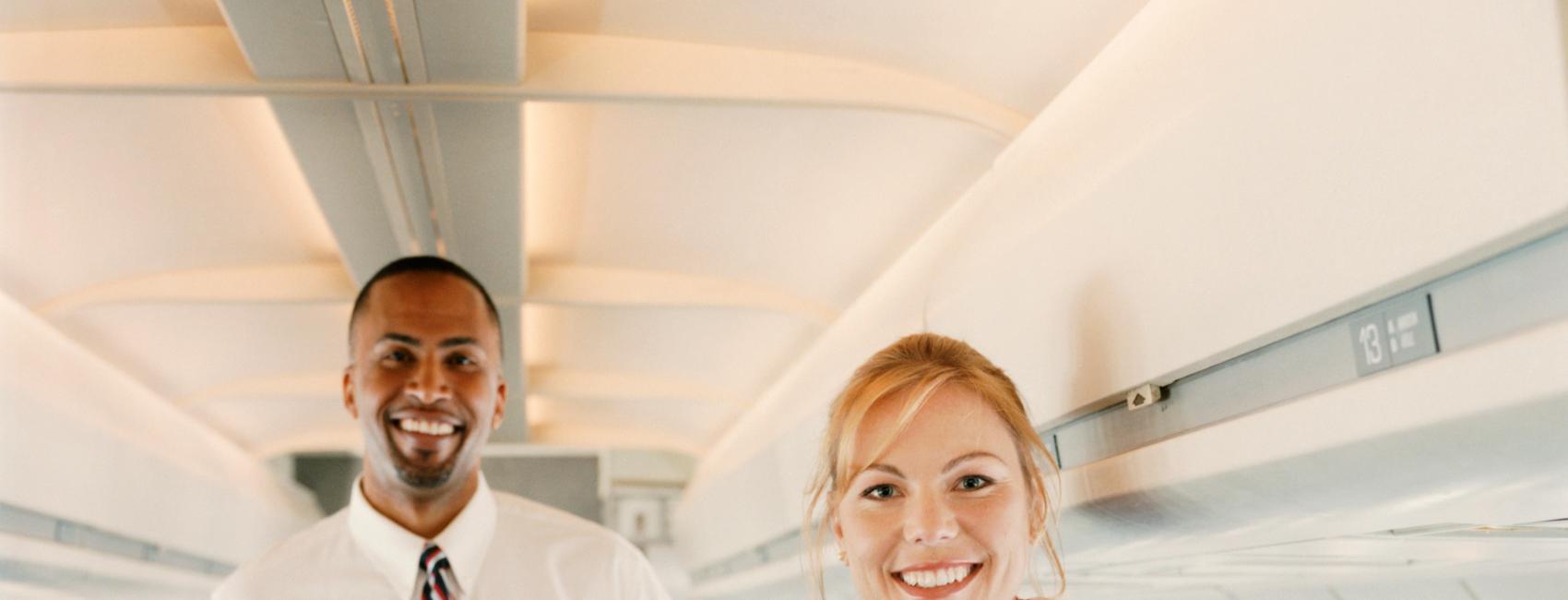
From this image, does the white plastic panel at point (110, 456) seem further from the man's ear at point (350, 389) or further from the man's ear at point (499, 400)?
the man's ear at point (499, 400)

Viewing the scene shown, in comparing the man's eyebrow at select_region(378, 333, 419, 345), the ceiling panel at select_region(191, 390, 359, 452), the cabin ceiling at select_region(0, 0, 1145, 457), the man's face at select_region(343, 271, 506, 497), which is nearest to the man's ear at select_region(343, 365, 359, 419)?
the man's face at select_region(343, 271, 506, 497)

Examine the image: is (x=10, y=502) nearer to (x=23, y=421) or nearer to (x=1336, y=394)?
(x=23, y=421)

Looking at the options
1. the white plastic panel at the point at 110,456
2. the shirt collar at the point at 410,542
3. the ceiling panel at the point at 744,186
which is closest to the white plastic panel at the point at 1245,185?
the ceiling panel at the point at 744,186

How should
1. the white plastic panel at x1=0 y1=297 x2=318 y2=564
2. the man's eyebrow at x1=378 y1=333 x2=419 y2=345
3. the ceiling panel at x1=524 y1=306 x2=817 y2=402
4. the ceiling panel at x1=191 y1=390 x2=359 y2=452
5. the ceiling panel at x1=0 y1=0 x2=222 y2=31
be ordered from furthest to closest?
the ceiling panel at x1=191 y1=390 x2=359 y2=452
the ceiling panel at x1=524 y1=306 x2=817 y2=402
the white plastic panel at x1=0 y1=297 x2=318 y2=564
the man's eyebrow at x1=378 y1=333 x2=419 y2=345
the ceiling panel at x1=0 y1=0 x2=222 y2=31

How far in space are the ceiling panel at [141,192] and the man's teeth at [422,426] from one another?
3.94ft

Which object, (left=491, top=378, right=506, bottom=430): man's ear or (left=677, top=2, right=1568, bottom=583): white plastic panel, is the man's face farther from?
(left=677, top=2, right=1568, bottom=583): white plastic panel

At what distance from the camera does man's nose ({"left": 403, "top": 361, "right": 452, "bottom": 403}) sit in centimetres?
311

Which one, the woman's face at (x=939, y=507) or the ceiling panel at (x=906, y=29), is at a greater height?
the ceiling panel at (x=906, y=29)

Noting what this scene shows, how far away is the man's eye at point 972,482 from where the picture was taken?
2277 mm

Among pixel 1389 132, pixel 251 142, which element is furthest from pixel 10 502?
pixel 1389 132

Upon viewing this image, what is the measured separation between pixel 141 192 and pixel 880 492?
3099 mm

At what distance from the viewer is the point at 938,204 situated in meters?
4.28

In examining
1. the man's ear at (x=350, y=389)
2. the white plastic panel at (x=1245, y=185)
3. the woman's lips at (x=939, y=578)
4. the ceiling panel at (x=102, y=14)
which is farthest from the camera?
the man's ear at (x=350, y=389)

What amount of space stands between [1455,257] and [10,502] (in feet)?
15.4
